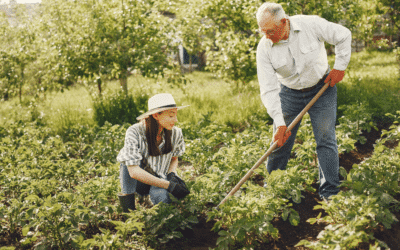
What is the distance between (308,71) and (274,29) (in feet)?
1.64

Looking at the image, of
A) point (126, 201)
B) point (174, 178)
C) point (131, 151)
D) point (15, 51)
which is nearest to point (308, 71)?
point (174, 178)

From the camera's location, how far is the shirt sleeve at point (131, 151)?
299 centimetres

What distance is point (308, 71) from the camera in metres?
3.12

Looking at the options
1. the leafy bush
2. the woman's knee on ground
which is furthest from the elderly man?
the leafy bush

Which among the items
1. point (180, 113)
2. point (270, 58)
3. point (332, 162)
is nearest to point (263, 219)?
point (332, 162)

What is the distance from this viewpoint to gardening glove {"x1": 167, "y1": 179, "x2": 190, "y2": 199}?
9.95 ft

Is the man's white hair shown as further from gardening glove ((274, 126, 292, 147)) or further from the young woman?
the young woman

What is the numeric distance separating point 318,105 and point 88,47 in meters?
4.74

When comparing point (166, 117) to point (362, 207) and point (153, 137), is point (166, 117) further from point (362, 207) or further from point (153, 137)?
point (362, 207)

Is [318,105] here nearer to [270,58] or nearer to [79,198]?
[270,58]

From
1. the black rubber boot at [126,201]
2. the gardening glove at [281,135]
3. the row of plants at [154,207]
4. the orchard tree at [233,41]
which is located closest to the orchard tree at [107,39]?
the orchard tree at [233,41]

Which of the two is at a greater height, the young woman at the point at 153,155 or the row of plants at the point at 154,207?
the young woman at the point at 153,155

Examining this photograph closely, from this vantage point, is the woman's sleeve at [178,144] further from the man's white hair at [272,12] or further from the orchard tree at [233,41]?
the orchard tree at [233,41]

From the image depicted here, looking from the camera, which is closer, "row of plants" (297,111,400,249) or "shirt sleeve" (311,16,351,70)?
"row of plants" (297,111,400,249)
